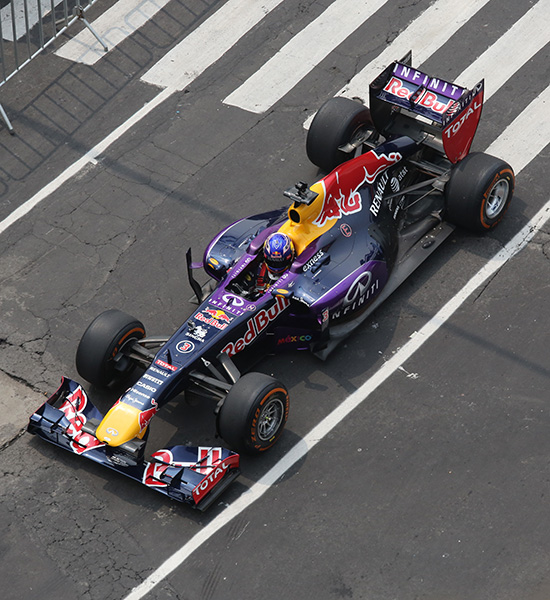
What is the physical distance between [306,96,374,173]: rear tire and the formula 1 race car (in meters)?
0.02

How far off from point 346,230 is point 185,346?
2.42 metres

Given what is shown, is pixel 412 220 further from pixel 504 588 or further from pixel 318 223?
pixel 504 588

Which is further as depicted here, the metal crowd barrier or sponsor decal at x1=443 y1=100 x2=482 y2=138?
the metal crowd barrier

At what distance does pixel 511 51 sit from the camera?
50.5ft

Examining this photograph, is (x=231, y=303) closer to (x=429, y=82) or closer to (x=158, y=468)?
(x=158, y=468)

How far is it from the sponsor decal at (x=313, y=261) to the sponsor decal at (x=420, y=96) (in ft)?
8.46

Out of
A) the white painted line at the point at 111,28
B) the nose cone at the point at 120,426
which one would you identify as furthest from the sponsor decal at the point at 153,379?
the white painted line at the point at 111,28

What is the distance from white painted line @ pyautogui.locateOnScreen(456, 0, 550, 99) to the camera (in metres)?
15.0

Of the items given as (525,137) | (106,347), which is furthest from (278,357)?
(525,137)

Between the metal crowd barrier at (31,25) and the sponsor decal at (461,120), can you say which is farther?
the metal crowd barrier at (31,25)

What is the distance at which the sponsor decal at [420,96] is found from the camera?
12805mm

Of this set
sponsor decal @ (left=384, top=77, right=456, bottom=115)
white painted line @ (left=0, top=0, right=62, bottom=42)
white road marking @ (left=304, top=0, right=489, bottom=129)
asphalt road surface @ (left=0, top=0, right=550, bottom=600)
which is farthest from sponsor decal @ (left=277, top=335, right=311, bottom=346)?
Result: white painted line @ (left=0, top=0, right=62, bottom=42)

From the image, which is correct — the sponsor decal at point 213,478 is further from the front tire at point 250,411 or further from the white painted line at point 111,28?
the white painted line at point 111,28

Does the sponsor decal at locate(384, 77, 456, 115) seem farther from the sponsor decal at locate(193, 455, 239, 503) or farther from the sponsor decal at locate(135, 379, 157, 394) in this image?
the sponsor decal at locate(193, 455, 239, 503)
